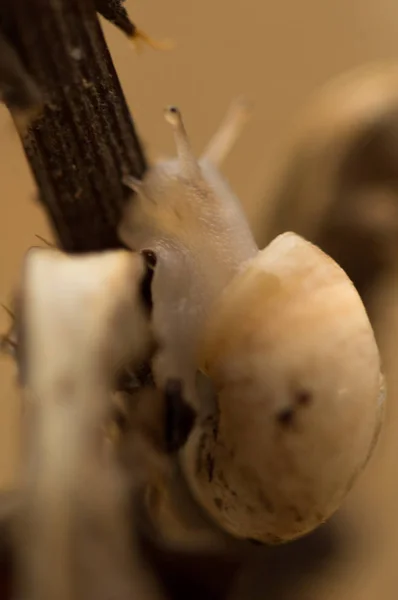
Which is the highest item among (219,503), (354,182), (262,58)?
(262,58)

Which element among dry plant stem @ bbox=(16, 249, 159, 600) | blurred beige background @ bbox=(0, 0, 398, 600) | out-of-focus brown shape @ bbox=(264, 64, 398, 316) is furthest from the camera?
blurred beige background @ bbox=(0, 0, 398, 600)

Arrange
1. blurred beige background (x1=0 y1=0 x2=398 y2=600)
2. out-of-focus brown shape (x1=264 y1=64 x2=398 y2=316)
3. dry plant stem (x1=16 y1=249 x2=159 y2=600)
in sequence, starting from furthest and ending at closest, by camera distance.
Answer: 1. blurred beige background (x1=0 y1=0 x2=398 y2=600)
2. out-of-focus brown shape (x1=264 y1=64 x2=398 y2=316)
3. dry plant stem (x1=16 y1=249 x2=159 y2=600)

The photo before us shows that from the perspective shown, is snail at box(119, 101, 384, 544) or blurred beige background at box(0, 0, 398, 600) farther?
blurred beige background at box(0, 0, 398, 600)

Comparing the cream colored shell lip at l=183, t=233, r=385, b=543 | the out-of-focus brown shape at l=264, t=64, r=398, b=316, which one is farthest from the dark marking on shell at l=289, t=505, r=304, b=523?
the out-of-focus brown shape at l=264, t=64, r=398, b=316

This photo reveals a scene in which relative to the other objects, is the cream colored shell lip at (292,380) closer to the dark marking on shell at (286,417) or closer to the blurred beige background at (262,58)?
the dark marking on shell at (286,417)

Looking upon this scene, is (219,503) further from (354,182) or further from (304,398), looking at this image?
(354,182)

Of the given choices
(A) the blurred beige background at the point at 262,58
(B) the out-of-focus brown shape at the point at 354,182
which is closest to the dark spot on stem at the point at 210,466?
(B) the out-of-focus brown shape at the point at 354,182

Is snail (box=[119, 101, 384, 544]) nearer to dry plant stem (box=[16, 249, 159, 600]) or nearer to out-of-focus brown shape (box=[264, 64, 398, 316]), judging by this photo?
dry plant stem (box=[16, 249, 159, 600])

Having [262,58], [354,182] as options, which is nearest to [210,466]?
[354,182]
